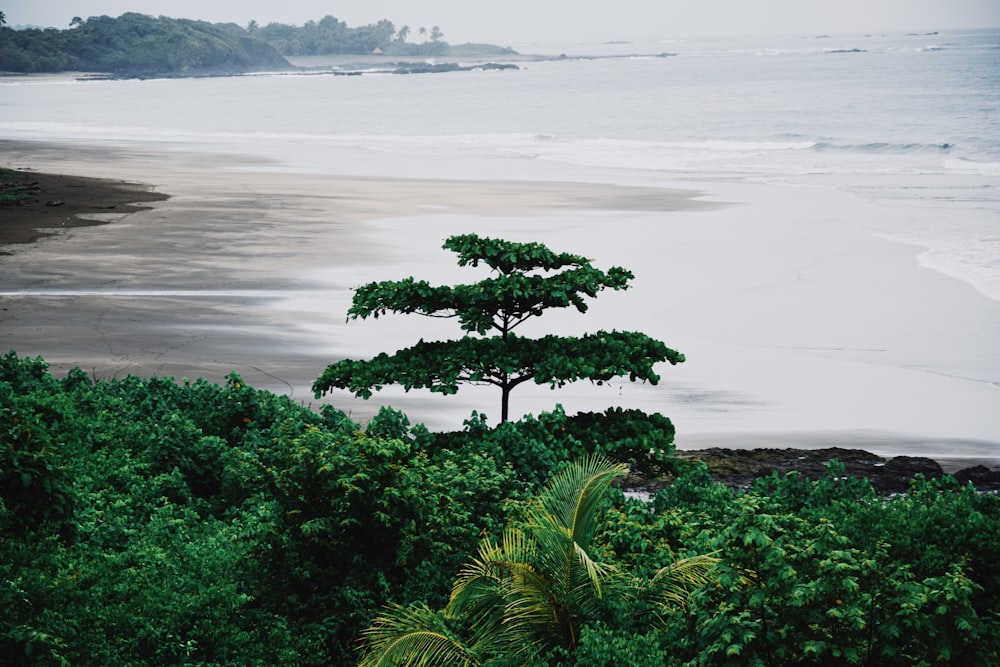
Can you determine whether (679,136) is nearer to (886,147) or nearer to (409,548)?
(886,147)

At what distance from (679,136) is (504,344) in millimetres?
57073

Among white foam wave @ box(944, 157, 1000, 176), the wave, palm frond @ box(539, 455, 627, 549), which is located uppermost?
the wave

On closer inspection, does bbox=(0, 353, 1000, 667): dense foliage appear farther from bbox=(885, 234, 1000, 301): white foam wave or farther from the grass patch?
the grass patch

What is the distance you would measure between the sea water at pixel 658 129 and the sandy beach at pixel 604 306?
11.3ft

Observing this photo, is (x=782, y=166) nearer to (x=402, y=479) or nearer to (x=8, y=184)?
(x=8, y=184)

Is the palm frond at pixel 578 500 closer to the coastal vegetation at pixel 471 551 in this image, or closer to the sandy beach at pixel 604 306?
the coastal vegetation at pixel 471 551

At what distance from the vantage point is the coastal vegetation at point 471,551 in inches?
239

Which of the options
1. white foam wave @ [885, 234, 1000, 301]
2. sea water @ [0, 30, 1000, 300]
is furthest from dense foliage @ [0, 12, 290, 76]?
white foam wave @ [885, 234, 1000, 301]

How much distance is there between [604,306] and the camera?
859 inches

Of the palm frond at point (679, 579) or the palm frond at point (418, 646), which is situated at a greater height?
the palm frond at point (679, 579)

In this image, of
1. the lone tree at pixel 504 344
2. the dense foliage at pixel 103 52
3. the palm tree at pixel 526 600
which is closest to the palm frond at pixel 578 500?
the palm tree at pixel 526 600

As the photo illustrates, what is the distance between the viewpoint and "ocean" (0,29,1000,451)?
3275cm

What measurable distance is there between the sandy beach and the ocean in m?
0.44

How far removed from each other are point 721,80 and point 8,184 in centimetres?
10279
